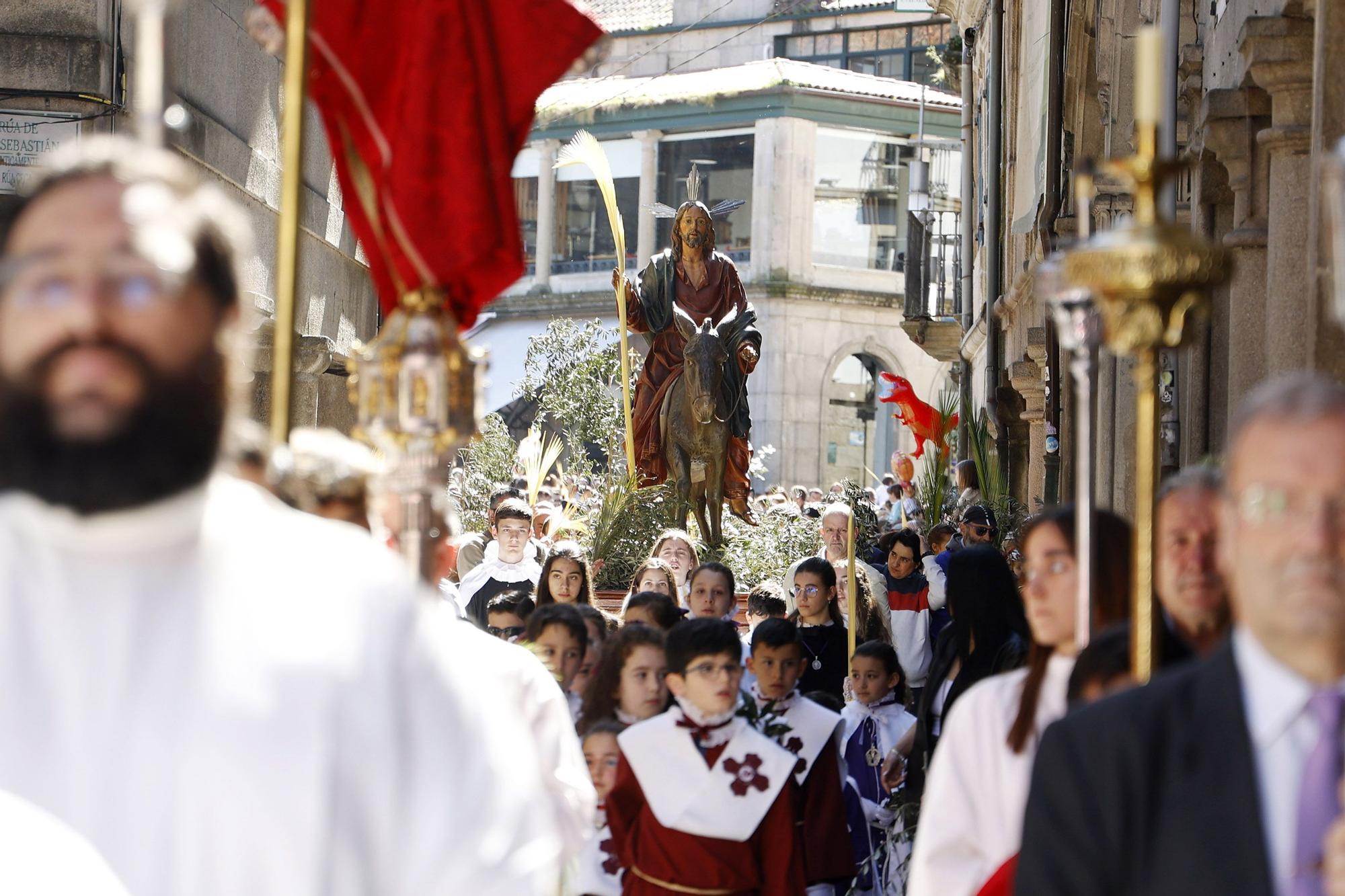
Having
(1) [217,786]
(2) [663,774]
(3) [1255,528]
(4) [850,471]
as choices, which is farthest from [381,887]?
(4) [850,471]

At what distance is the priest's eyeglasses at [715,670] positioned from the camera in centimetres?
580

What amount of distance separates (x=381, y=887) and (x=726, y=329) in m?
15.7

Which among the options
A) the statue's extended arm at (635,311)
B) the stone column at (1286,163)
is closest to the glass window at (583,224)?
the statue's extended arm at (635,311)

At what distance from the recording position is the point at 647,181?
146 ft

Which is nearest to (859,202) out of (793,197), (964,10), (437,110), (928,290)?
(793,197)

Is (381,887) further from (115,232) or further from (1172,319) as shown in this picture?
(1172,319)

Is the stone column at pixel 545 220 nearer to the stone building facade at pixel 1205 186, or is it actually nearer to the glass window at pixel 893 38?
the glass window at pixel 893 38

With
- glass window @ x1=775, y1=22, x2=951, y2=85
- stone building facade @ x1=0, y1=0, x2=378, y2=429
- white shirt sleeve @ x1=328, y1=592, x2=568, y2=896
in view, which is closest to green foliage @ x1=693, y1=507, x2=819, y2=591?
stone building facade @ x1=0, y1=0, x2=378, y2=429

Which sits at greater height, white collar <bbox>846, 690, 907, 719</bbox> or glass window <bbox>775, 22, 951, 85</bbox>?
glass window <bbox>775, 22, 951, 85</bbox>

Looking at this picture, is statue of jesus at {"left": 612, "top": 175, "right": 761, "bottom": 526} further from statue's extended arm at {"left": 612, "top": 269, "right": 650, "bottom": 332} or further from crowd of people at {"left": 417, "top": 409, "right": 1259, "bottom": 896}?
crowd of people at {"left": 417, "top": 409, "right": 1259, "bottom": 896}

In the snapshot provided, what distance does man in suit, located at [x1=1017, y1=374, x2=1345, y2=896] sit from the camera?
242 cm

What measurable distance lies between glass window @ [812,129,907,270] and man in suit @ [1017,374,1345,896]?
4215cm

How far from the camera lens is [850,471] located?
145 feet

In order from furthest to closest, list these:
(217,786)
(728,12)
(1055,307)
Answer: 1. (728,12)
2. (1055,307)
3. (217,786)
